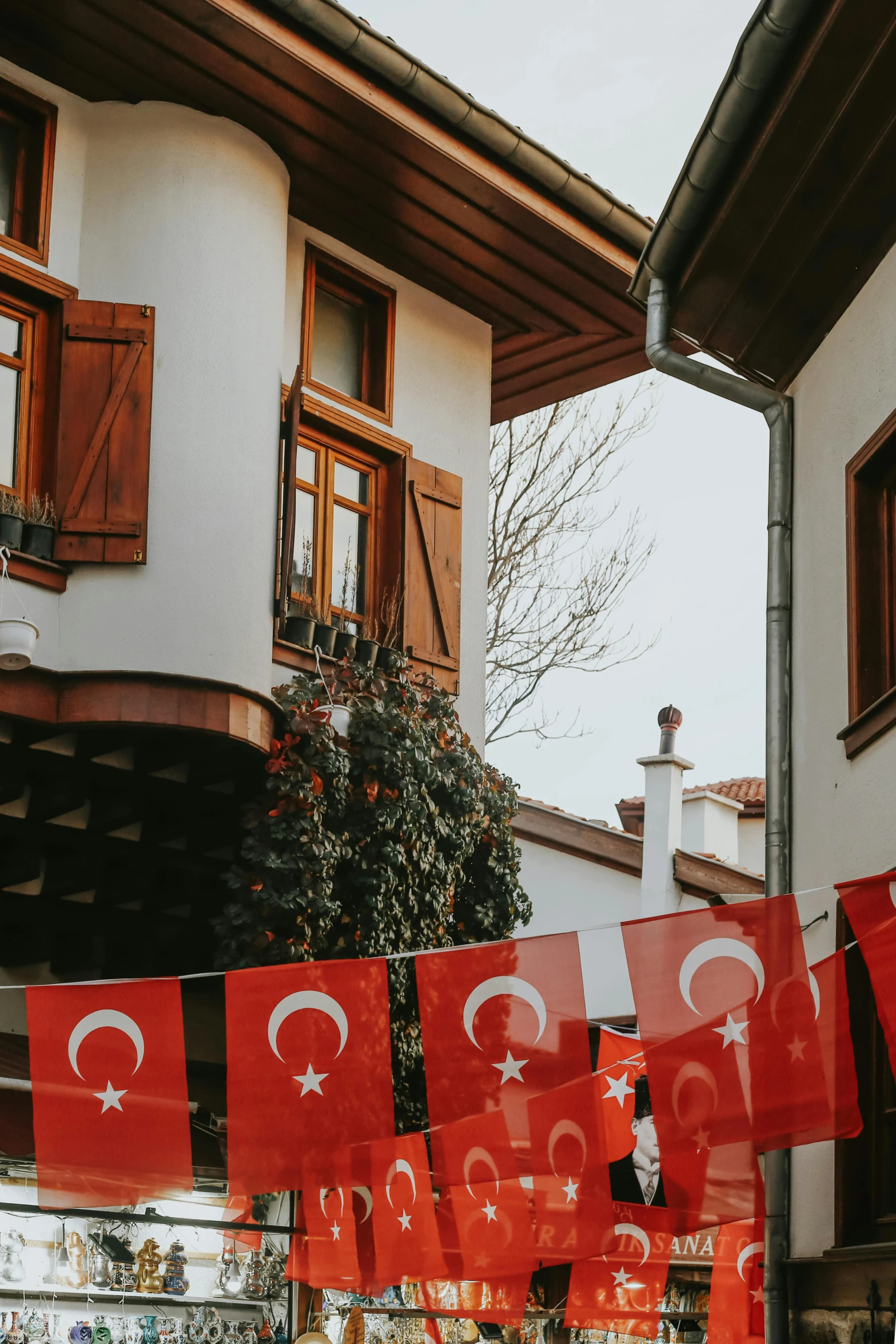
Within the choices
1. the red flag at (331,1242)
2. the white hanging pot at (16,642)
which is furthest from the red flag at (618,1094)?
the white hanging pot at (16,642)

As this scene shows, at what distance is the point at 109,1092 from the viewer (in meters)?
7.22

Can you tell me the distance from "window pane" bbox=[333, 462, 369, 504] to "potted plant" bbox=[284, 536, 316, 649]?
54 cm

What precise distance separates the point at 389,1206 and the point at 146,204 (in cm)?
616

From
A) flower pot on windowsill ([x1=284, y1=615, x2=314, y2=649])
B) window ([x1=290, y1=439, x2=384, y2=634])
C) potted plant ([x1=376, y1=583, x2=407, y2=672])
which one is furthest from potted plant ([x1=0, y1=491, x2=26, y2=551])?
potted plant ([x1=376, y1=583, x2=407, y2=672])

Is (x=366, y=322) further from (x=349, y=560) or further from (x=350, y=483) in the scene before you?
(x=349, y=560)

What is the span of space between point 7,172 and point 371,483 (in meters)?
3.31

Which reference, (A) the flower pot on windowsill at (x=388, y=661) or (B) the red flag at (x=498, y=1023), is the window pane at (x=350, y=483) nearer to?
(A) the flower pot on windowsill at (x=388, y=661)

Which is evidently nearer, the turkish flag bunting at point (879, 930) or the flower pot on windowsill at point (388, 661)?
the turkish flag bunting at point (879, 930)

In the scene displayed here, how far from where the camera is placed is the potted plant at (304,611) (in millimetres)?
10609

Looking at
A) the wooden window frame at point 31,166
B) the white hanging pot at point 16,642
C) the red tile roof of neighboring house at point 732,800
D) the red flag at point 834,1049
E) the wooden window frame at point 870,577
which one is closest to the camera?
the red flag at point 834,1049

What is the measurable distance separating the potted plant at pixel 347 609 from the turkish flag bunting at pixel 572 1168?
396 centimetres

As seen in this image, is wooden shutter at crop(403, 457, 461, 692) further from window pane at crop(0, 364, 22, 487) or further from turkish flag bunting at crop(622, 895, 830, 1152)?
turkish flag bunting at crop(622, 895, 830, 1152)

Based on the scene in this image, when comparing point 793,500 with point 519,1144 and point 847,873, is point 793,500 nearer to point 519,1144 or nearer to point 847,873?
point 847,873

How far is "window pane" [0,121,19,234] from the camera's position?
32.8ft
